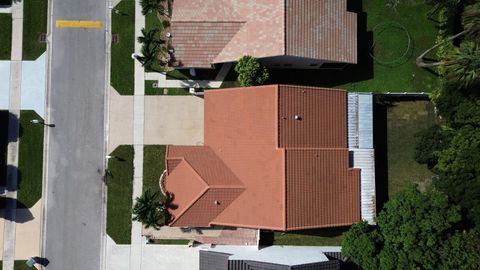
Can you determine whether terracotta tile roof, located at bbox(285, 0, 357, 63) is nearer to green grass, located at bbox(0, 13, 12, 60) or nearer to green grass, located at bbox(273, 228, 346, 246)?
green grass, located at bbox(273, 228, 346, 246)

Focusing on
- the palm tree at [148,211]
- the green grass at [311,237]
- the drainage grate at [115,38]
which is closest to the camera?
the palm tree at [148,211]

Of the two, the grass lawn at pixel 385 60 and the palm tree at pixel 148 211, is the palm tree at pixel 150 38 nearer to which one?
the grass lawn at pixel 385 60

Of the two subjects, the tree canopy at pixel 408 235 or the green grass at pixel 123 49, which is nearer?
the tree canopy at pixel 408 235

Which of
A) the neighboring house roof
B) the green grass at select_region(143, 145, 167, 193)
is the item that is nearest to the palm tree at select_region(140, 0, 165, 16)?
the green grass at select_region(143, 145, 167, 193)

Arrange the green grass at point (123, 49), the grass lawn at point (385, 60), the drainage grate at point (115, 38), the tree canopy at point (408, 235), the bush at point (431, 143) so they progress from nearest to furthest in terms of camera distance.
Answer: the tree canopy at point (408, 235) < the bush at point (431, 143) < the grass lawn at point (385, 60) < the green grass at point (123, 49) < the drainage grate at point (115, 38)

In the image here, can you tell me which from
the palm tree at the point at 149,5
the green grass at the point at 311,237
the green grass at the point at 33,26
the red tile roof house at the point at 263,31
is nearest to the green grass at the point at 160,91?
the red tile roof house at the point at 263,31

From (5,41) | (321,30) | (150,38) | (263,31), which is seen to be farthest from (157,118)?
(321,30)

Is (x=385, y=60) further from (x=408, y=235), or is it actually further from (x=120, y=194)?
(x=120, y=194)
